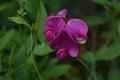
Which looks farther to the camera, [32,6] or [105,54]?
[105,54]

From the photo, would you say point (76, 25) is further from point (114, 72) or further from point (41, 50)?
point (114, 72)

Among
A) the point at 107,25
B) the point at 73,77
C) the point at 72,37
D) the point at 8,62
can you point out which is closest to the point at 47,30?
the point at 72,37

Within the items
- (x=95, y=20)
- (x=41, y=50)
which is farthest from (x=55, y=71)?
(x=95, y=20)

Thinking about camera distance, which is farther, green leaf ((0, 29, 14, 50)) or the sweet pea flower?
green leaf ((0, 29, 14, 50))

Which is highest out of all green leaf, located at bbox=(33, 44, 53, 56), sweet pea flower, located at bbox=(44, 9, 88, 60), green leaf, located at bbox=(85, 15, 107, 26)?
sweet pea flower, located at bbox=(44, 9, 88, 60)

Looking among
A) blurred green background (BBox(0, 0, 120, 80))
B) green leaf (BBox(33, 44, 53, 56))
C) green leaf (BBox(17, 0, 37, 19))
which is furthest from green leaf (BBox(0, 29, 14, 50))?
green leaf (BBox(17, 0, 37, 19))

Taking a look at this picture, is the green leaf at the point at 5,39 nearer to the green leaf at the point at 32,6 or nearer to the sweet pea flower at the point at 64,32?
the green leaf at the point at 32,6

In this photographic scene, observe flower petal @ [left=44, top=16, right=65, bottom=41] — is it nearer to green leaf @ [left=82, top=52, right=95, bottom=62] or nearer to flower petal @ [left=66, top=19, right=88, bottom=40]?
flower petal @ [left=66, top=19, right=88, bottom=40]

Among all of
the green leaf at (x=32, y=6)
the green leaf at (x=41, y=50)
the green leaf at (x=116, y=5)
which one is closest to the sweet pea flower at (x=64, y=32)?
the green leaf at (x=32, y=6)
